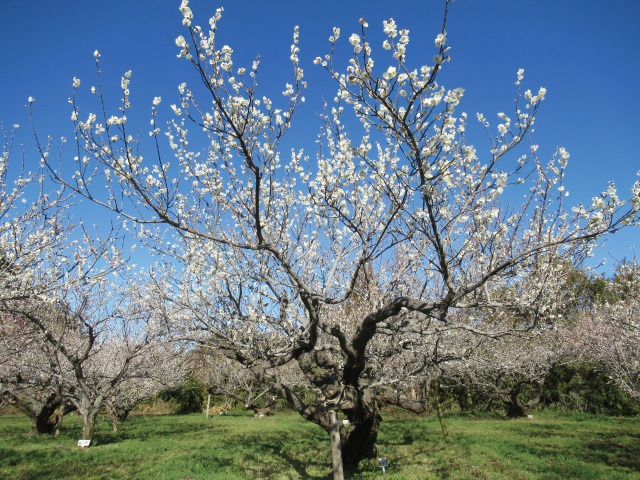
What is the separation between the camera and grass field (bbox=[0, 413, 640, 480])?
8.16 meters

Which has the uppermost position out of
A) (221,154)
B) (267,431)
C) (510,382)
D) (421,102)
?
(221,154)

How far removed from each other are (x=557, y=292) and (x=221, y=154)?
673 centimetres

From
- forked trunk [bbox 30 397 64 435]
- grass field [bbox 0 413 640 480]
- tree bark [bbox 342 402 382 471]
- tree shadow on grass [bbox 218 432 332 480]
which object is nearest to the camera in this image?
tree bark [bbox 342 402 382 471]

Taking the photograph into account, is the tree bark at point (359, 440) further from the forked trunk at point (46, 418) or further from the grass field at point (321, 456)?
the forked trunk at point (46, 418)

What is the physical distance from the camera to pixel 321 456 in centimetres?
1011

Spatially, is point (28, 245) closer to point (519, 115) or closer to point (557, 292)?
point (519, 115)

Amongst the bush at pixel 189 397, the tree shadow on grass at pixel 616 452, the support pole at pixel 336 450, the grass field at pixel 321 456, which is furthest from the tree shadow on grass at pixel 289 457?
the bush at pixel 189 397

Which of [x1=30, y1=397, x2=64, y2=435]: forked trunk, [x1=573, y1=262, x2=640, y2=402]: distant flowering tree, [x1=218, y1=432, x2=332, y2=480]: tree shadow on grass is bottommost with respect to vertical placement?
[x1=218, y1=432, x2=332, y2=480]: tree shadow on grass

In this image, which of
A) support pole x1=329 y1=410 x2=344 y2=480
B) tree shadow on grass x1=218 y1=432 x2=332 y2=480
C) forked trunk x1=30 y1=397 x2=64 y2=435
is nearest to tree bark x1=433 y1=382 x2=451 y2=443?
tree shadow on grass x1=218 y1=432 x2=332 y2=480

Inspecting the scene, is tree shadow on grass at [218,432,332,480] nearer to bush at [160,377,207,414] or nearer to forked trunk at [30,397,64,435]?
forked trunk at [30,397,64,435]

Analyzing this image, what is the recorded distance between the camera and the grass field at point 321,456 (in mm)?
8164

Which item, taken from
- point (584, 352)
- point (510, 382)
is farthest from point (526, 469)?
point (510, 382)

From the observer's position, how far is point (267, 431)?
16.0m

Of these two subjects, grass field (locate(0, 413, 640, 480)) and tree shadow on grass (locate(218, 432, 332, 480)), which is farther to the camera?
tree shadow on grass (locate(218, 432, 332, 480))
